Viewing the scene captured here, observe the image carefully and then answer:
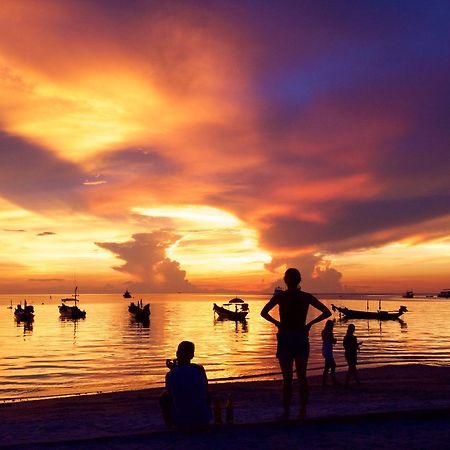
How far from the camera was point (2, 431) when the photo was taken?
33.8 feet

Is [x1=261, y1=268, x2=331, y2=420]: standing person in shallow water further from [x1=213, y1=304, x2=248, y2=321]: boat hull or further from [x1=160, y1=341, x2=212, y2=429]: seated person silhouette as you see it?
[x1=213, y1=304, x2=248, y2=321]: boat hull

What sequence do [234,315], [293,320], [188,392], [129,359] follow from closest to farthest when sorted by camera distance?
[188,392] → [293,320] → [129,359] → [234,315]

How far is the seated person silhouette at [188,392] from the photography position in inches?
297

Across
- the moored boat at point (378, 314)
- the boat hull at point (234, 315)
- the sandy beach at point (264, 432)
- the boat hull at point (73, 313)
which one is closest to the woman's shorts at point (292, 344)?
the sandy beach at point (264, 432)

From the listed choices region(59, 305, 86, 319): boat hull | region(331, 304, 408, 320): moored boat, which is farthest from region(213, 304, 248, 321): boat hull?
region(59, 305, 86, 319): boat hull

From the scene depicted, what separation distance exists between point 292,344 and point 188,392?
1806 millimetres

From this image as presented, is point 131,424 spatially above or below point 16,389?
above

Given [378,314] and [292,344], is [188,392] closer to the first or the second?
[292,344]

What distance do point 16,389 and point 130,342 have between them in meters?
30.8

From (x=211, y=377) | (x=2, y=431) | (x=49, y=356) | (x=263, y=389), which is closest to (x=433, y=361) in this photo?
(x=211, y=377)

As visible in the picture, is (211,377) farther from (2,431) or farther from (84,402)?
(2,431)

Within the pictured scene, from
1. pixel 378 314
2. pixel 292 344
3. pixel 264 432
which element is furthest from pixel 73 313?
pixel 264 432

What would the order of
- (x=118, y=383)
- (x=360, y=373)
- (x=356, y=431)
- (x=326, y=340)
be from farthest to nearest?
(x=118, y=383) < (x=360, y=373) < (x=326, y=340) < (x=356, y=431)

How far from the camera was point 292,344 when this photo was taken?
830 cm
